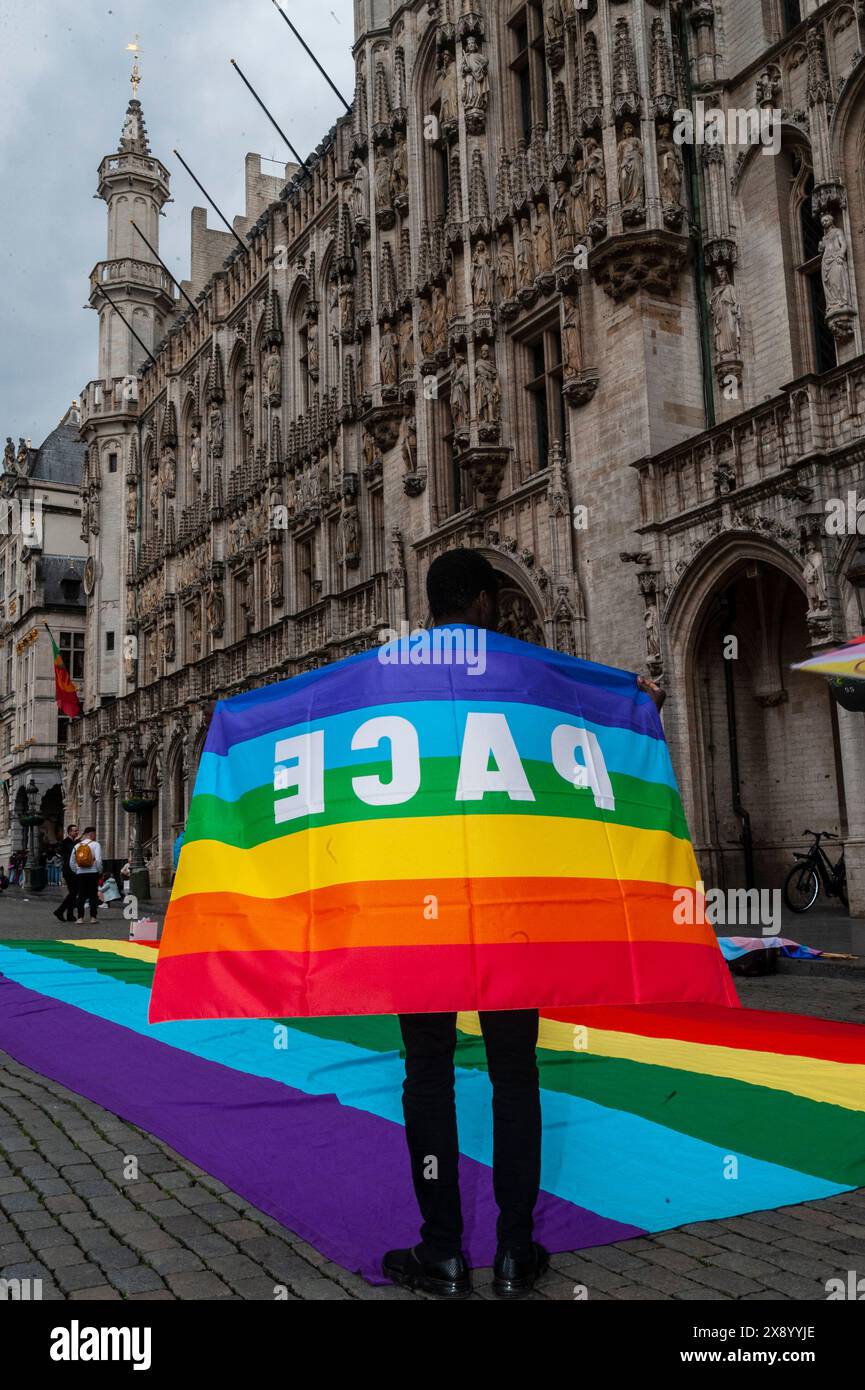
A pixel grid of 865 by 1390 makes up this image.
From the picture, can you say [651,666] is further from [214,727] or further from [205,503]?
[205,503]

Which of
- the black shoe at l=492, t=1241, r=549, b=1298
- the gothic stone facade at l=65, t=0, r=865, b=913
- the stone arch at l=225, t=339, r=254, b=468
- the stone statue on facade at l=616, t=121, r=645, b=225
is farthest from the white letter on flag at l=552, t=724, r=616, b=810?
the stone arch at l=225, t=339, r=254, b=468

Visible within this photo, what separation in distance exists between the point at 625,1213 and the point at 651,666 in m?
12.8

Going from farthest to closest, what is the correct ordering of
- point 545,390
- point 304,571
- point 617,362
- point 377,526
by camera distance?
point 304,571
point 377,526
point 545,390
point 617,362

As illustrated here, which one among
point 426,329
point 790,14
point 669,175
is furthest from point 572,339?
point 790,14

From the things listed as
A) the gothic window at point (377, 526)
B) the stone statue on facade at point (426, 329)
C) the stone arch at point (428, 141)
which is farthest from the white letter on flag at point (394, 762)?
the gothic window at point (377, 526)

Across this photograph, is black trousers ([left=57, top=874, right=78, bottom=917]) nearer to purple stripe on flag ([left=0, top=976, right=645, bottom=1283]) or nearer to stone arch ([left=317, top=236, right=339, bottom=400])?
purple stripe on flag ([left=0, top=976, right=645, bottom=1283])

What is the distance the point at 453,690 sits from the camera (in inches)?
144

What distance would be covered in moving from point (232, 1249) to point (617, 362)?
630 inches

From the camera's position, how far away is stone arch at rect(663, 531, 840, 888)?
16016 millimetres

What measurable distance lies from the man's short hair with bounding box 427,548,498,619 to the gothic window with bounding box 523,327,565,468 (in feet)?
52.6

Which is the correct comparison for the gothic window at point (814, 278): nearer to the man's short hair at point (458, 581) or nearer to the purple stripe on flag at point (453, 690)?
the purple stripe on flag at point (453, 690)

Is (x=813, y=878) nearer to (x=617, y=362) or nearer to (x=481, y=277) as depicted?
(x=617, y=362)

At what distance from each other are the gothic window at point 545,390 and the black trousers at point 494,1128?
1673cm

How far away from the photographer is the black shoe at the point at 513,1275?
317cm
